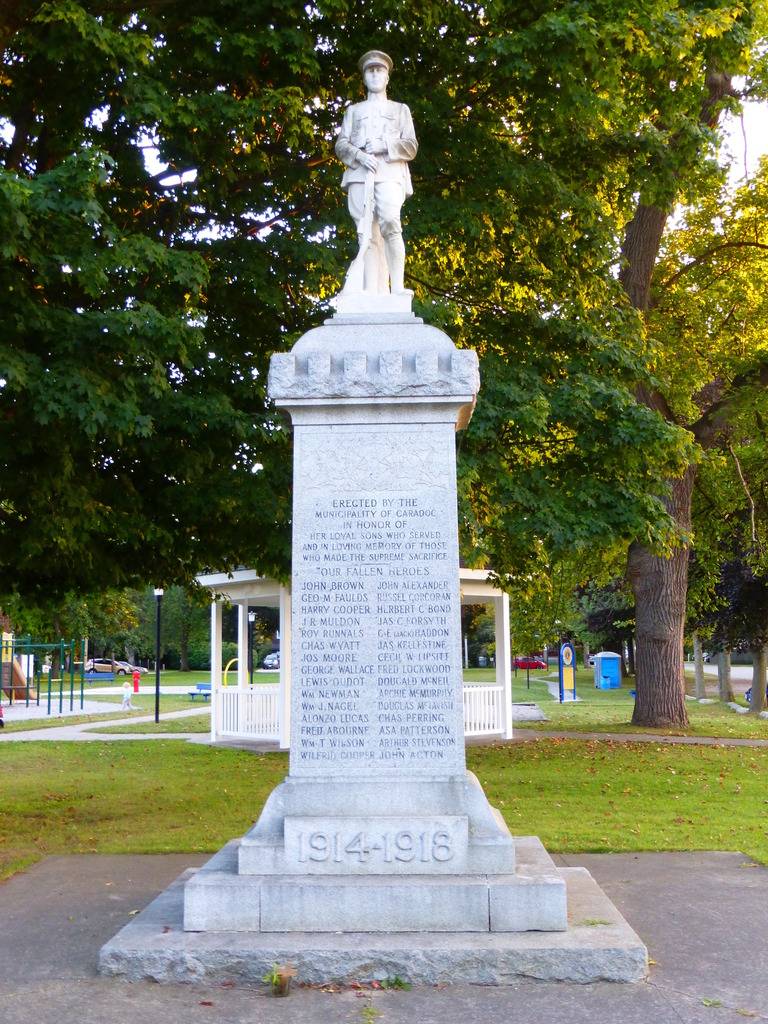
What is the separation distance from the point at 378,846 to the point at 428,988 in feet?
3.19

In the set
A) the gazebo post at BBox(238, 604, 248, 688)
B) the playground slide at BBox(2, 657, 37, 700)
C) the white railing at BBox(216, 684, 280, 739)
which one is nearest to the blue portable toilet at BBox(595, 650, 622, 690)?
the playground slide at BBox(2, 657, 37, 700)

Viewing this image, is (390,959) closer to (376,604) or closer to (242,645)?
(376,604)

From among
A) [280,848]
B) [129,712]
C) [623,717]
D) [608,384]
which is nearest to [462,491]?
[608,384]

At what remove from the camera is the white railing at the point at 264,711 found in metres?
23.0

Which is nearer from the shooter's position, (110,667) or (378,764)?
(378,764)

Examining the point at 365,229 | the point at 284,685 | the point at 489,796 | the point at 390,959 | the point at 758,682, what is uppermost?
the point at 365,229

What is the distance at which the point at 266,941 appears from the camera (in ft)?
19.3

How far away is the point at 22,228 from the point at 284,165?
4.59 metres

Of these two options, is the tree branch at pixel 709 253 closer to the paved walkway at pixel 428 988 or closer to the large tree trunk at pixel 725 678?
the paved walkway at pixel 428 988

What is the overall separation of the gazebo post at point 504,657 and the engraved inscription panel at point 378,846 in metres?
16.5

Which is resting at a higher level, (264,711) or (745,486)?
(745,486)

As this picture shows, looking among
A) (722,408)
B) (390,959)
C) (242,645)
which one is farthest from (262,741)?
(390,959)

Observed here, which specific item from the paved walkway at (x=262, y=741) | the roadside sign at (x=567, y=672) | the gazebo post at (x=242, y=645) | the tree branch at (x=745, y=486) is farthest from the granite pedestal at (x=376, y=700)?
the roadside sign at (x=567, y=672)

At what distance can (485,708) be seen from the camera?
23266mm
